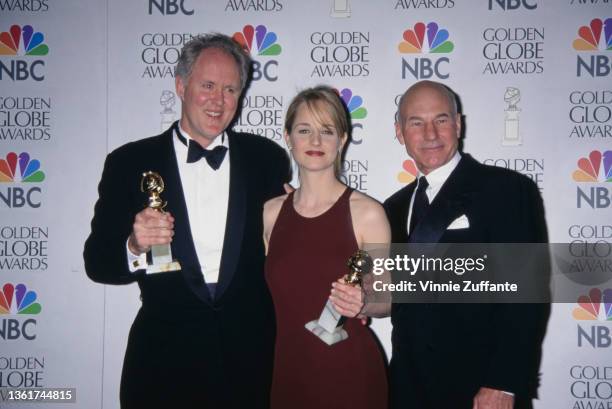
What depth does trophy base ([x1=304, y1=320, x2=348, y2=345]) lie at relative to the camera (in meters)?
2.16

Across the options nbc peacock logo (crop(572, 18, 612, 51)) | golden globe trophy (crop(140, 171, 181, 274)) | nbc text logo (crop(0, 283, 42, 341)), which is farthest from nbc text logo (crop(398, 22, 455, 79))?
nbc text logo (crop(0, 283, 42, 341))

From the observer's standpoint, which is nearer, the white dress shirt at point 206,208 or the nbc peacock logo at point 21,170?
the white dress shirt at point 206,208

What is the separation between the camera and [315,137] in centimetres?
239

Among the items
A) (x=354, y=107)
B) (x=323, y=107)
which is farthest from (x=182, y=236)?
(x=354, y=107)

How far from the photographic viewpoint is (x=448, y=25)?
342 centimetres

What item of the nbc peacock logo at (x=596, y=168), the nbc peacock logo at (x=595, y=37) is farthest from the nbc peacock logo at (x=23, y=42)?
the nbc peacock logo at (x=596, y=168)

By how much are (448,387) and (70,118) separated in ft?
10.8

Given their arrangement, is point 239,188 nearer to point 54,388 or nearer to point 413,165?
point 413,165

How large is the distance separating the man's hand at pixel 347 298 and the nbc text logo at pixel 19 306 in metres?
2.74

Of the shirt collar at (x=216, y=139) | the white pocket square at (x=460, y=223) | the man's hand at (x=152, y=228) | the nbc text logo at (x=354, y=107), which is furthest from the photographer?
the nbc text logo at (x=354, y=107)

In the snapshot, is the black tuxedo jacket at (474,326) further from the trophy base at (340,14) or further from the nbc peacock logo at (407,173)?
the trophy base at (340,14)

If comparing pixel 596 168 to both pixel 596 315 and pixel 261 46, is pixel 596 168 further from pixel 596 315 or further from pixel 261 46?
pixel 261 46

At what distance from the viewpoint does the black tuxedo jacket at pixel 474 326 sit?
2039mm

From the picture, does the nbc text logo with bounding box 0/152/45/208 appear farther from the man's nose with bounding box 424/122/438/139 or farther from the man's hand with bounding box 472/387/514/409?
the man's hand with bounding box 472/387/514/409
